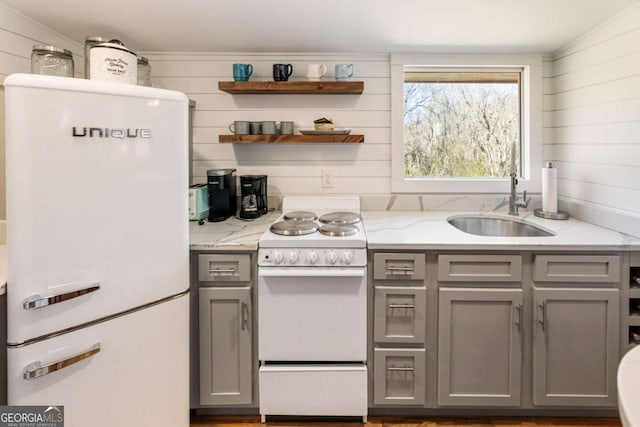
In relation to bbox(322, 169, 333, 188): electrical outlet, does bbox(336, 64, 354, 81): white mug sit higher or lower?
higher

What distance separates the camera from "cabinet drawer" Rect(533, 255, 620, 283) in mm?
1763

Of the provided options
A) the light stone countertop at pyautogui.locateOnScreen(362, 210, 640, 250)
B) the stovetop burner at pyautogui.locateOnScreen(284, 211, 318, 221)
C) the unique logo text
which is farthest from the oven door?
the unique logo text

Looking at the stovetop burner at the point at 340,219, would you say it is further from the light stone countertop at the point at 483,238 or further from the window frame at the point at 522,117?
the window frame at the point at 522,117

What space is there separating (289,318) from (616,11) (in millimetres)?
2175

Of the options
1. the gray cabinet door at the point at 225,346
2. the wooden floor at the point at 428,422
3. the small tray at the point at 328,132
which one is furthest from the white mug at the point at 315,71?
the wooden floor at the point at 428,422

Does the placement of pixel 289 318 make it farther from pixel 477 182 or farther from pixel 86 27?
pixel 86 27

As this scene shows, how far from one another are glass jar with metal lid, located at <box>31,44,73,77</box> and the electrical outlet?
4.85 feet

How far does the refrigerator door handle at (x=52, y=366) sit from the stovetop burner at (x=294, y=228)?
2.91 feet

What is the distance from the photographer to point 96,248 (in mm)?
1338

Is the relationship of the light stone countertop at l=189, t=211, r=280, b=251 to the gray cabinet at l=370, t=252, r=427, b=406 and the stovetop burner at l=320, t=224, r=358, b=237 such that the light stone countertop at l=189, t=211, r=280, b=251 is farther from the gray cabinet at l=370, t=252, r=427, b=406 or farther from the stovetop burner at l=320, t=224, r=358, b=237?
the gray cabinet at l=370, t=252, r=427, b=406

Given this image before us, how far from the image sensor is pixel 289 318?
5.92 ft

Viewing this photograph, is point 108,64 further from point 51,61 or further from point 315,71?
point 315,71

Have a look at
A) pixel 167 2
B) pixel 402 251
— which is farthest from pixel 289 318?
pixel 167 2

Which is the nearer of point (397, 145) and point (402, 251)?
point (402, 251)
